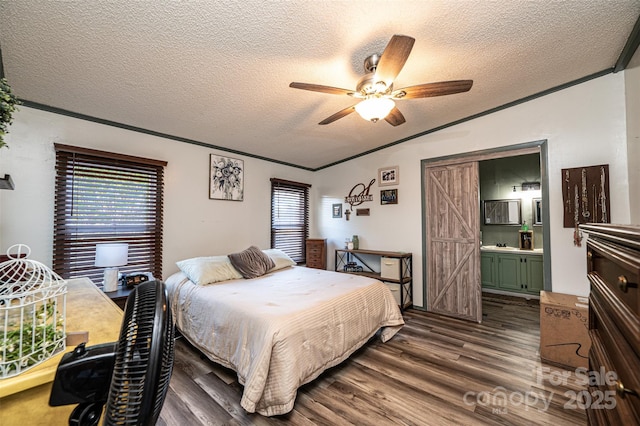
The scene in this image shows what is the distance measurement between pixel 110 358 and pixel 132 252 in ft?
9.64

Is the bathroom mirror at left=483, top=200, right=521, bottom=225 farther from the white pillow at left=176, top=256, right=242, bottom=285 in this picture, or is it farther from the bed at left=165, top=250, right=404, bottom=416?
the white pillow at left=176, top=256, right=242, bottom=285

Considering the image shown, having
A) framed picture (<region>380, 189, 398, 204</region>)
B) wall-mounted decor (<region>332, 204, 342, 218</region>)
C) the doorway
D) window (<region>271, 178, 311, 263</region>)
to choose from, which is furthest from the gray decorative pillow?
the doorway

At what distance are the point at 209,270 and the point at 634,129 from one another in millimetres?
4450

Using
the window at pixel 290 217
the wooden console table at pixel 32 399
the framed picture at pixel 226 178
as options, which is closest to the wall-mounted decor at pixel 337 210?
the window at pixel 290 217

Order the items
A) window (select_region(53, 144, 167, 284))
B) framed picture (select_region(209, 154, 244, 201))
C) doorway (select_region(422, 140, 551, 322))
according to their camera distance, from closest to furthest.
Result: window (select_region(53, 144, 167, 284)) → doorway (select_region(422, 140, 551, 322)) → framed picture (select_region(209, 154, 244, 201))

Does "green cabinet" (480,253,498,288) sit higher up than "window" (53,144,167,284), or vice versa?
"window" (53,144,167,284)

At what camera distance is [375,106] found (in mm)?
1971

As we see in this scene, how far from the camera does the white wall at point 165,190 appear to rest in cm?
240

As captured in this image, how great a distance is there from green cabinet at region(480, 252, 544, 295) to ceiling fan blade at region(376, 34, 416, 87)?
4.16 m

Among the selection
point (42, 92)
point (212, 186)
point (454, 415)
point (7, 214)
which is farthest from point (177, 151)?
point (454, 415)

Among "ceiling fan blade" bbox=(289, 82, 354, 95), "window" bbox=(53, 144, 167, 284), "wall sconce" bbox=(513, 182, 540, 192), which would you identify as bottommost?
"window" bbox=(53, 144, 167, 284)

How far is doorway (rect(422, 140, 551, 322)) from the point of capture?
11.6ft

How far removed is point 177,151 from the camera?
3.45 meters

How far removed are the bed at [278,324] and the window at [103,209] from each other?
23.4 inches
